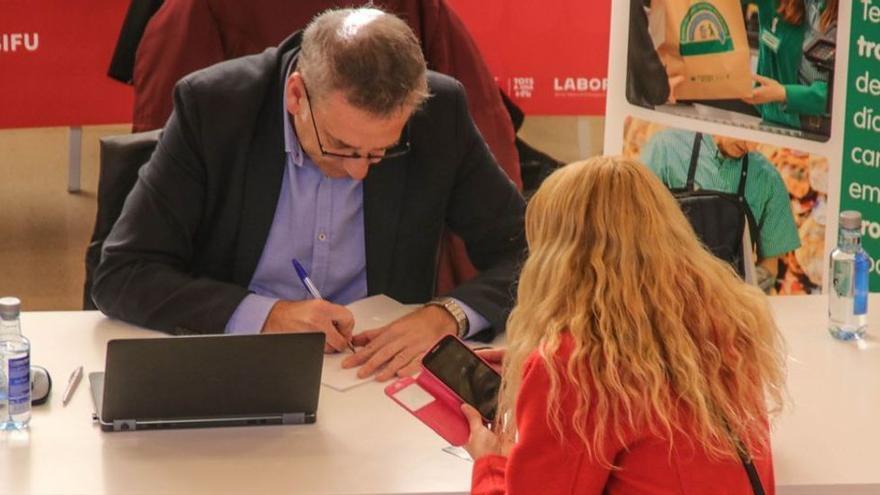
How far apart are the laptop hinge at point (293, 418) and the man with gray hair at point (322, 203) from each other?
22 cm

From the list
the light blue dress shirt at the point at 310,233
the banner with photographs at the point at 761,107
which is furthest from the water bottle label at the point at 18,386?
the banner with photographs at the point at 761,107

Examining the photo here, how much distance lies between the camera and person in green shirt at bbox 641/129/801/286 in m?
4.18

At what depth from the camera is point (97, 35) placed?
5766mm

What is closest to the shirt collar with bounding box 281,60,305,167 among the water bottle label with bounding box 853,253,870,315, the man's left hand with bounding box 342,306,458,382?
the man's left hand with bounding box 342,306,458,382

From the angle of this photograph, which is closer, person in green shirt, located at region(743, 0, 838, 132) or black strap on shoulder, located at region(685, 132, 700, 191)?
person in green shirt, located at region(743, 0, 838, 132)

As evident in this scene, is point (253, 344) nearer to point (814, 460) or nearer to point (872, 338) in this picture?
point (814, 460)

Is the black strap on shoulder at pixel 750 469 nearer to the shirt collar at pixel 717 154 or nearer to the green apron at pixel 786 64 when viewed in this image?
the green apron at pixel 786 64

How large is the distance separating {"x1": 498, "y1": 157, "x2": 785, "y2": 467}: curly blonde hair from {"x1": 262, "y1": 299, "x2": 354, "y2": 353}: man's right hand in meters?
0.68

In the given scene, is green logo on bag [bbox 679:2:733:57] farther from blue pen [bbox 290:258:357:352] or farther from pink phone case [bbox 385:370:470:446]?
pink phone case [bbox 385:370:470:446]

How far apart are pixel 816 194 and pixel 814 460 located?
1953mm

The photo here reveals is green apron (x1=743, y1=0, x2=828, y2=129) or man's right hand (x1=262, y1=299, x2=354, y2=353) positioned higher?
green apron (x1=743, y1=0, x2=828, y2=129)

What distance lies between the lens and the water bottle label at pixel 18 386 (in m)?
2.36

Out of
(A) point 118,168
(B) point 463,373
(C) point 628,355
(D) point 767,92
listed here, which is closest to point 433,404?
(B) point 463,373

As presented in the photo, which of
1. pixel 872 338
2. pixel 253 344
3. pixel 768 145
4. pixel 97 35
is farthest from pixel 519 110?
pixel 253 344
